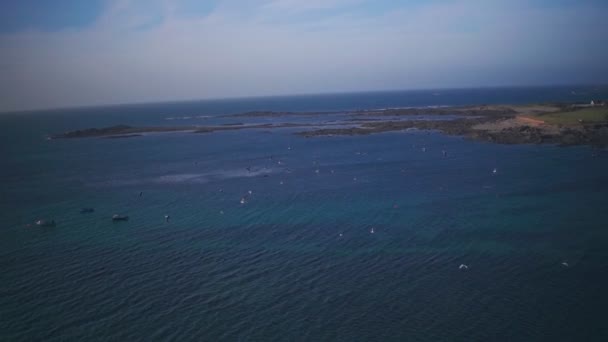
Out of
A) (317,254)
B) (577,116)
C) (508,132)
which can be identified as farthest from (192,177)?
(577,116)

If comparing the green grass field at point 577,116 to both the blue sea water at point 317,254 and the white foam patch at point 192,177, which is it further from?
the white foam patch at point 192,177

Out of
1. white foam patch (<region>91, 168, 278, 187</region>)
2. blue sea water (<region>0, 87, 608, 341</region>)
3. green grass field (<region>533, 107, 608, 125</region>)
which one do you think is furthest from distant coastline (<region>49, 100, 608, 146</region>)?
white foam patch (<region>91, 168, 278, 187</region>)

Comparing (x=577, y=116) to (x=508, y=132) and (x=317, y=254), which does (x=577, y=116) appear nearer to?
(x=508, y=132)

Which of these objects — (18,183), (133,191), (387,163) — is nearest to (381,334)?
(133,191)

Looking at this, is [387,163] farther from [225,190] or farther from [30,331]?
[30,331]

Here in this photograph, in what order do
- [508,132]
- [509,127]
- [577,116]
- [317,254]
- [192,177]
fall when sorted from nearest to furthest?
[317,254] < [192,177] < [508,132] < [577,116] < [509,127]

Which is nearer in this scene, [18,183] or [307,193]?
[307,193]
